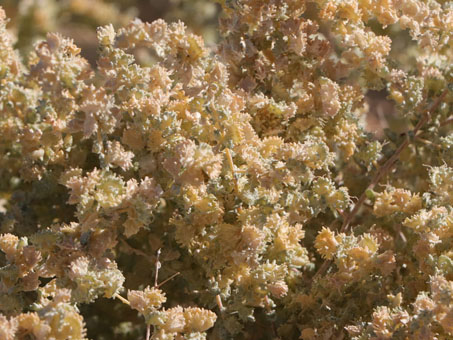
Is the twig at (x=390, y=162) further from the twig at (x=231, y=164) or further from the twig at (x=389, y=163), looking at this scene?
the twig at (x=231, y=164)

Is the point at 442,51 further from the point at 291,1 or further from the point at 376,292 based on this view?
the point at 376,292

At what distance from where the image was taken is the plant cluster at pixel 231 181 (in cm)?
77

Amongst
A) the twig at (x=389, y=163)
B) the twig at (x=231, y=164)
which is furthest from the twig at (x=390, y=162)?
the twig at (x=231, y=164)

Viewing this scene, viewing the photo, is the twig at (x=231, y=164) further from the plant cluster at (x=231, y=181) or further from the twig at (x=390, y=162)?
the twig at (x=390, y=162)

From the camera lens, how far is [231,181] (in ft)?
2.85

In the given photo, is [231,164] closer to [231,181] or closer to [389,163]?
[231,181]

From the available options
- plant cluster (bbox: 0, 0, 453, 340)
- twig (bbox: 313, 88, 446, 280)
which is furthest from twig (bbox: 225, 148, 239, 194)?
twig (bbox: 313, 88, 446, 280)

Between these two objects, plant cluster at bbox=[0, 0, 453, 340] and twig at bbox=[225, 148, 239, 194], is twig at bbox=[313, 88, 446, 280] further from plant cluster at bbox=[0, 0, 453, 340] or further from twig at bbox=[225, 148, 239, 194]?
twig at bbox=[225, 148, 239, 194]

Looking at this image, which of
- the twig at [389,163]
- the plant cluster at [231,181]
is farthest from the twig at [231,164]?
the twig at [389,163]

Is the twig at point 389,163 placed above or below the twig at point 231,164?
above

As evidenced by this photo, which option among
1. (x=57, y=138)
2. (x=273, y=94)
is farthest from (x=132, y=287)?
(x=273, y=94)

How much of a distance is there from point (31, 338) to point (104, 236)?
0.49 ft

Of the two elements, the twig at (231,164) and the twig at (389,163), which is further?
the twig at (389,163)

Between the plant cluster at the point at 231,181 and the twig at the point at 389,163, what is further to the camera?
the twig at the point at 389,163
